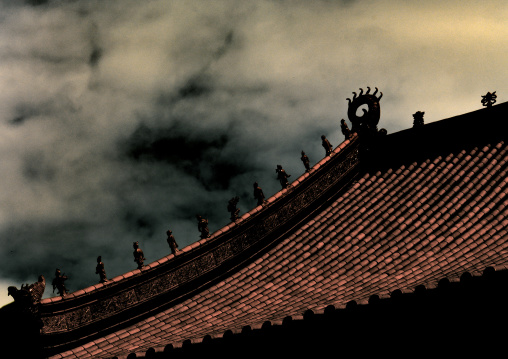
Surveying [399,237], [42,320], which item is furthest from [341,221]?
[42,320]

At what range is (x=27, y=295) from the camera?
8406 millimetres

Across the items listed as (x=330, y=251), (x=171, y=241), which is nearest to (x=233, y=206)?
(x=171, y=241)

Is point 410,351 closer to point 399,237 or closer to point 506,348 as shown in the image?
point 506,348

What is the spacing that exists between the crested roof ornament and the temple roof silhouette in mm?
474

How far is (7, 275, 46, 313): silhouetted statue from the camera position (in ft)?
27.5

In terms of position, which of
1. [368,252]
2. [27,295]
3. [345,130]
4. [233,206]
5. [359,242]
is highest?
[345,130]

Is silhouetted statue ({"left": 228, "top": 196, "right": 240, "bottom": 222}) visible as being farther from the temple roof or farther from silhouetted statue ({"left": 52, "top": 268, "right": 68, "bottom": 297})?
silhouetted statue ({"left": 52, "top": 268, "right": 68, "bottom": 297})

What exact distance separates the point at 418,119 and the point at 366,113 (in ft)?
4.61

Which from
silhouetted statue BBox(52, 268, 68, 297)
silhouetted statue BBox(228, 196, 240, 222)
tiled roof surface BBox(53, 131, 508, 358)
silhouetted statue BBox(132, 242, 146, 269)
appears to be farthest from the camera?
silhouetted statue BBox(228, 196, 240, 222)

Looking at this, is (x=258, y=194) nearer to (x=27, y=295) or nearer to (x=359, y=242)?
(x=359, y=242)

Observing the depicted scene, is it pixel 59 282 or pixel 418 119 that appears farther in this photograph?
pixel 418 119

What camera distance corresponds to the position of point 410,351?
7352 millimetres

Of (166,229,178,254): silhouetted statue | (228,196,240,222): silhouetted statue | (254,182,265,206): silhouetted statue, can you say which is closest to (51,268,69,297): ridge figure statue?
(166,229,178,254): silhouetted statue

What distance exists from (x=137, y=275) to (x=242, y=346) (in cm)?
265
